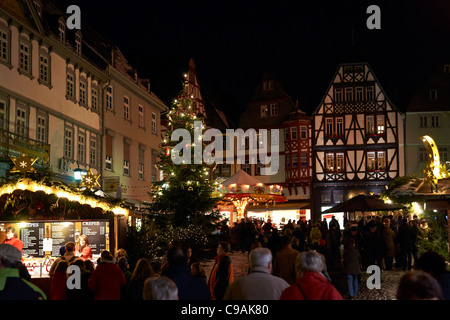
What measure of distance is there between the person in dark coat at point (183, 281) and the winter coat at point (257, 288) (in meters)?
1.58

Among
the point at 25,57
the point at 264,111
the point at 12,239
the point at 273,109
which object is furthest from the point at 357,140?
the point at 12,239

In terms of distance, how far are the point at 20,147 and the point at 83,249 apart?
9.91m

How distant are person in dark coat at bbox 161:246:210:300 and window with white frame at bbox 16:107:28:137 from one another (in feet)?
61.1

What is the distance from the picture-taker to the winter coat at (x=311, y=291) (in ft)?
17.3

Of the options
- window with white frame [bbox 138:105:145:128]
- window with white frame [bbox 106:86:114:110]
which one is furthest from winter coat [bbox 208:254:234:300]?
window with white frame [bbox 138:105:145:128]

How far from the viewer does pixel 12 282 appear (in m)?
5.69

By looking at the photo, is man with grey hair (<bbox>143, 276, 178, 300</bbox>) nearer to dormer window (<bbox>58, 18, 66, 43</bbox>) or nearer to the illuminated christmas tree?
the illuminated christmas tree

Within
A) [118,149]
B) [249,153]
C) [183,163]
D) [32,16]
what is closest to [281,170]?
[249,153]

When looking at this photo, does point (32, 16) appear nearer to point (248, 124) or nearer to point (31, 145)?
point (31, 145)

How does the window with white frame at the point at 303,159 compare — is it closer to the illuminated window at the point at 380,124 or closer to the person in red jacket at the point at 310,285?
the illuminated window at the point at 380,124

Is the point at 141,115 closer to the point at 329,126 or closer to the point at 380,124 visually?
the point at 329,126

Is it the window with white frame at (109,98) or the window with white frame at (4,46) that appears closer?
the window with white frame at (4,46)

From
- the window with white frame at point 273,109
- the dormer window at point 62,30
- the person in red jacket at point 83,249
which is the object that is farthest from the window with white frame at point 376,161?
the person in red jacket at point 83,249
